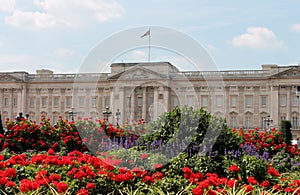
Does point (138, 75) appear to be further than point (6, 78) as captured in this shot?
No

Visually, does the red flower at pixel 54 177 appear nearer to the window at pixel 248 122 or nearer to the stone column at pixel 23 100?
the window at pixel 248 122

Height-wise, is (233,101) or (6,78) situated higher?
(6,78)

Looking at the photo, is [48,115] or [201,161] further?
[48,115]

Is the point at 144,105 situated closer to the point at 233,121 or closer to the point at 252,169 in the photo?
the point at 233,121

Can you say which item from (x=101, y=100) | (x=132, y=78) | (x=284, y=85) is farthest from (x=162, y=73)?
(x=284, y=85)

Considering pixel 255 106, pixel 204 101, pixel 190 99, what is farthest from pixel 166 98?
pixel 190 99

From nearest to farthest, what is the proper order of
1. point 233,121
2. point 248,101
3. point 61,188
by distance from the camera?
point 61,188
point 248,101
point 233,121

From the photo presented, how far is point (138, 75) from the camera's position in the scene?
48625 mm

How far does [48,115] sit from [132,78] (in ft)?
39.2

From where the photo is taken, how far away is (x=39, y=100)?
53281mm

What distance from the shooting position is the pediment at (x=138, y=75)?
47375 mm

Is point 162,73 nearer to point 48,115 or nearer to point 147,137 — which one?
point 48,115

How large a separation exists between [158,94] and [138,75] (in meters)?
3.15

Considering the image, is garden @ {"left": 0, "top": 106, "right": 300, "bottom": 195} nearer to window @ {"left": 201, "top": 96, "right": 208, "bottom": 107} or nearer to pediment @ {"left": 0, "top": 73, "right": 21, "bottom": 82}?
window @ {"left": 201, "top": 96, "right": 208, "bottom": 107}
